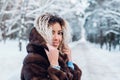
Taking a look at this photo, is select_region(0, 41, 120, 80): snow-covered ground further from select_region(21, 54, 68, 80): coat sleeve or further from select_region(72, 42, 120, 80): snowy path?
select_region(21, 54, 68, 80): coat sleeve

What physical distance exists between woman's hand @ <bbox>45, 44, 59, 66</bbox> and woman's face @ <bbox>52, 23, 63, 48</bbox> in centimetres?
6

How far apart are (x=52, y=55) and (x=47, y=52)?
0.05m

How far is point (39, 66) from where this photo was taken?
300cm

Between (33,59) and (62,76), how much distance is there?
0.23 metres

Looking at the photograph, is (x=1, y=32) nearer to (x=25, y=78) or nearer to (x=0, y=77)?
(x=0, y=77)

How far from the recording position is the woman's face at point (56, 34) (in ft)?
10.3

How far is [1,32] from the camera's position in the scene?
35.6 m

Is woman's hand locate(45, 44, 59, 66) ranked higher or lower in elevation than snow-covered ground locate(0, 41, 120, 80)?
higher

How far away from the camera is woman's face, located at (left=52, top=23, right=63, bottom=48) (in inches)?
123

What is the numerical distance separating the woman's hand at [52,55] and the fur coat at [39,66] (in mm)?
34

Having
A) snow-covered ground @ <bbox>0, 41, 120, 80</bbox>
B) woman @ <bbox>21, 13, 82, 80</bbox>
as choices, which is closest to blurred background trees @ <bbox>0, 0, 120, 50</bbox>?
snow-covered ground @ <bbox>0, 41, 120, 80</bbox>

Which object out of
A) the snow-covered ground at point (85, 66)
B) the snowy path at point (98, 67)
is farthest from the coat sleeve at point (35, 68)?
the snowy path at point (98, 67)

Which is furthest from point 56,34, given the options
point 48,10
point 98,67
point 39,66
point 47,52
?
point 48,10

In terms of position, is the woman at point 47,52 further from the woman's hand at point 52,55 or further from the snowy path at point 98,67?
the snowy path at point 98,67
